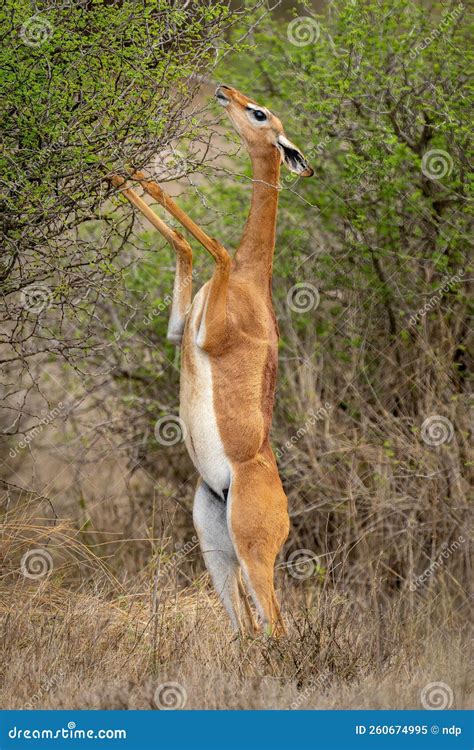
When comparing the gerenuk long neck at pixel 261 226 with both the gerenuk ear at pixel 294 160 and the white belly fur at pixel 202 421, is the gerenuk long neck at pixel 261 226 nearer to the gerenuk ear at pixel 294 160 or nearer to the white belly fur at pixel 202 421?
the gerenuk ear at pixel 294 160

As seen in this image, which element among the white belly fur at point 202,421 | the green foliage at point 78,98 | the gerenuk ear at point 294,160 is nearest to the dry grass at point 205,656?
the white belly fur at point 202,421

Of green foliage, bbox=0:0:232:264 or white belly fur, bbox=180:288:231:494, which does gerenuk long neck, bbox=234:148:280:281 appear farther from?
green foliage, bbox=0:0:232:264

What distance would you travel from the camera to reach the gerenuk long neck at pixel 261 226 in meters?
6.29

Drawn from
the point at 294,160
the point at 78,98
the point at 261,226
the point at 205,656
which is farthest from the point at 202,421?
the point at 78,98

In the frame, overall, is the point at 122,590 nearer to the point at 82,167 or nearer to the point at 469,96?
the point at 82,167

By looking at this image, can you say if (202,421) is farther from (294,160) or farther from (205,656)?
(294,160)

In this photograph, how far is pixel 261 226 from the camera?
6277mm

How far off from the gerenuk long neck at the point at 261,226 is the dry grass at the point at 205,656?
1.48 m

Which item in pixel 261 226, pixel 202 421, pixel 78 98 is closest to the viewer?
pixel 202 421

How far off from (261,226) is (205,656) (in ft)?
7.06

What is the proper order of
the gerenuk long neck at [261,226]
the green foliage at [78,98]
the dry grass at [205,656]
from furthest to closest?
1. the gerenuk long neck at [261,226]
2. the green foliage at [78,98]
3. the dry grass at [205,656]

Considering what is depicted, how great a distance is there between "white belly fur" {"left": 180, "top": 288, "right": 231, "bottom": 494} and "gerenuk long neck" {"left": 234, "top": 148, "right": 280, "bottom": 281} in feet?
1.13

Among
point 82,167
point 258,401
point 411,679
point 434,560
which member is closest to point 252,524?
point 258,401

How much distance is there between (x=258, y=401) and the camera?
613cm
